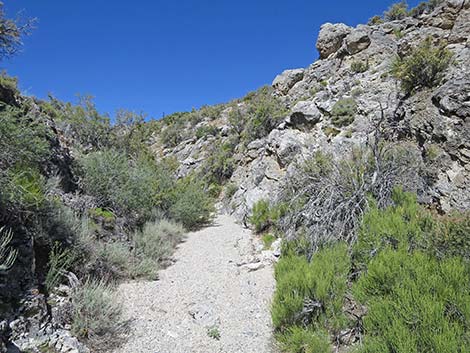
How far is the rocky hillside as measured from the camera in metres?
5.78

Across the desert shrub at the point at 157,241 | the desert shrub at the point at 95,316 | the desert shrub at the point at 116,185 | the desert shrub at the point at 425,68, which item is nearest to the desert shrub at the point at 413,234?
the desert shrub at the point at 95,316

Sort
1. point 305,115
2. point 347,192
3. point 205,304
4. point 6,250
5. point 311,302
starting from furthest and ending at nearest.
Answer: point 305,115 < point 347,192 < point 205,304 < point 311,302 < point 6,250

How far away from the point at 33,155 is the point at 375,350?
205 inches

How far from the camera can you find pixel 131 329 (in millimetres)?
3803

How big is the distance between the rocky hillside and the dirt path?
352 centimetres

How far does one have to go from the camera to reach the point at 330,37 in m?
17.0

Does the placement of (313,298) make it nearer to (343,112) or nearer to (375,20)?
(343,112)

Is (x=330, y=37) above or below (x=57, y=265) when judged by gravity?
above

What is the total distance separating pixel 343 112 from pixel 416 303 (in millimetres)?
9149

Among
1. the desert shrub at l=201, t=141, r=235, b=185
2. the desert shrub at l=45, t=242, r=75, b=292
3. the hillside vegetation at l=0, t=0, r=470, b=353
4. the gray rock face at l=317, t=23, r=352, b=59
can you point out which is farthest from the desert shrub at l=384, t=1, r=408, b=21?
the desert shrub at l=45, t=242, r=75, b=292

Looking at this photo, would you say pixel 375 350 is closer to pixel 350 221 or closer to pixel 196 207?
pixel 350 221

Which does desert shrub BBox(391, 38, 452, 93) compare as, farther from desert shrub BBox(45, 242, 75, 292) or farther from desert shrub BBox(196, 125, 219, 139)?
desert shrub BBox(196, 125, 219, 139)

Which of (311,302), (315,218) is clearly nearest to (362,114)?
(315,218)

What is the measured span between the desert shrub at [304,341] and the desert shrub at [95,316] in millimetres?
2153
